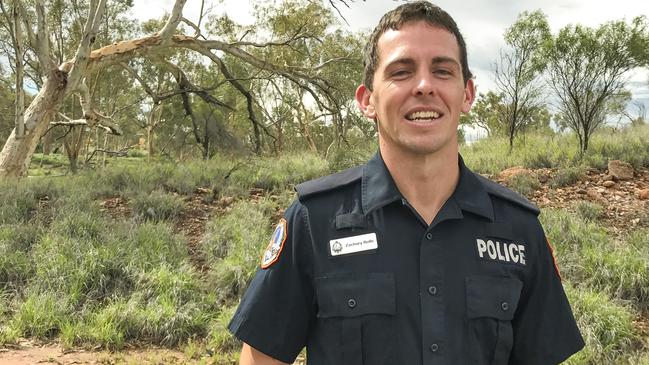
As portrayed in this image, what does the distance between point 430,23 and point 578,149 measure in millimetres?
9412

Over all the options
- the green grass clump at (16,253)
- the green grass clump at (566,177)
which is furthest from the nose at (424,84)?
the green grass clump at (566,177)

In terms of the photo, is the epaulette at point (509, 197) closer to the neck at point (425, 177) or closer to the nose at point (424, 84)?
the neck at point (425, 177)

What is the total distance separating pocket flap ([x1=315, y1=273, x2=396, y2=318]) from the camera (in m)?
1.30

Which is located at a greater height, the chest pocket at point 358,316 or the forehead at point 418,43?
the forehead at point 418,43

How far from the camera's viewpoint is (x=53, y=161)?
2895 cm

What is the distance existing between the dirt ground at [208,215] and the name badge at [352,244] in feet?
8.37

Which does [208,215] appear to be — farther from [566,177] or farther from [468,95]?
[468,95]

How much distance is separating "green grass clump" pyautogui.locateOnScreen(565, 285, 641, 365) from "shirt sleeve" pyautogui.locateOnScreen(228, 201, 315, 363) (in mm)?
2723

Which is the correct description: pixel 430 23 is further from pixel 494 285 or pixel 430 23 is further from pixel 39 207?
pixel 39 207

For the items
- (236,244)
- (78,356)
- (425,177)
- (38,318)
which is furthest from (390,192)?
(236,244)

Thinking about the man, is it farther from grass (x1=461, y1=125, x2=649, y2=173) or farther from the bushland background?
grass (x1=461, y1=125, x2=649, y2=173)

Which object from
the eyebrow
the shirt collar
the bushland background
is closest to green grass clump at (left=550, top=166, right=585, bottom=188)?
the bushland background

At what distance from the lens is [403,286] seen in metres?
1.32

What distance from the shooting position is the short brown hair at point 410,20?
4.69 ft
